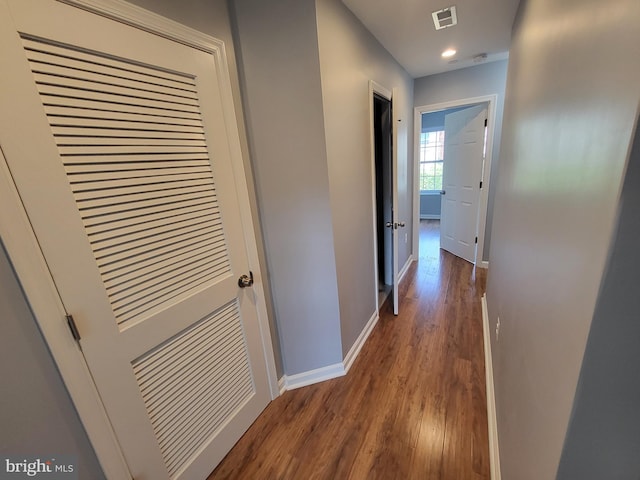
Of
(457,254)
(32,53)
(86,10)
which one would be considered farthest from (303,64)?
(457,254)

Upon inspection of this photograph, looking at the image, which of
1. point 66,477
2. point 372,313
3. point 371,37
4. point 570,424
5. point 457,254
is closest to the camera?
point 570,424

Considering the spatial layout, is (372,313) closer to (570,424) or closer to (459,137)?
(570,424)

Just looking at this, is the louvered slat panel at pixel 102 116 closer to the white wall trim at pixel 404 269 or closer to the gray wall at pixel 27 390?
the gray wall at pixel 27 390

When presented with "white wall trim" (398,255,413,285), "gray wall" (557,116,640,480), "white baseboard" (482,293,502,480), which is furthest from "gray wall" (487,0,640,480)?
"white wall trim" (398,255,413,285)

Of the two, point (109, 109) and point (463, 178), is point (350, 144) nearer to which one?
point (109, 109)

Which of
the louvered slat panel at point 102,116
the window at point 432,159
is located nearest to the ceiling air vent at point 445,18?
the louvered slat panel at point 102,116

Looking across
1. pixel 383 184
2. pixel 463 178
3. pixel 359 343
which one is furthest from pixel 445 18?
pixel 359 343

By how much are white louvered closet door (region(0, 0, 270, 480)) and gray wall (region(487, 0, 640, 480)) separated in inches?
50.9

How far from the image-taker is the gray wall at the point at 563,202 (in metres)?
0.42

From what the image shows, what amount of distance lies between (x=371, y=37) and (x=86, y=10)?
195 centimetres

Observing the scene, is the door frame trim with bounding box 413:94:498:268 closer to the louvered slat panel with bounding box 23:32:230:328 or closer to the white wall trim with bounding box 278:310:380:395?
the white wall trim with bounding box 278:310:380:395

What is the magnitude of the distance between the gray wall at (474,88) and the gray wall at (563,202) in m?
2.36

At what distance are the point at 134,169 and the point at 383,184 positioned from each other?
243cm

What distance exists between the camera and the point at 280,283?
1.71 m
